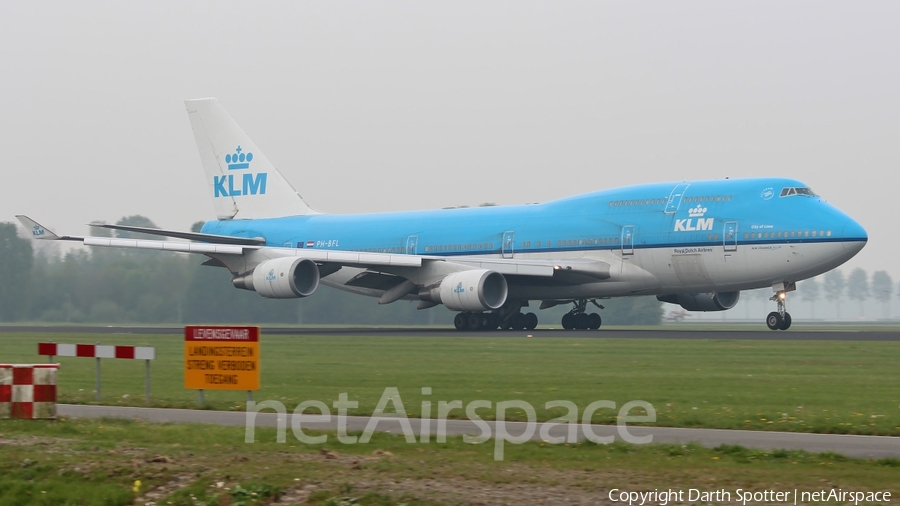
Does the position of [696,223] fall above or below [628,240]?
above

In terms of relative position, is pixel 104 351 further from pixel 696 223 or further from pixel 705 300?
pixel 705 300

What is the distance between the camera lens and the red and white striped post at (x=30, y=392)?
14.5 m

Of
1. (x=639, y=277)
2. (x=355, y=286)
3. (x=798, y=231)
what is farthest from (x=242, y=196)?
(x=798, y=231)

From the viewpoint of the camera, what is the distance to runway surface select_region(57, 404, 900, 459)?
12.1 m

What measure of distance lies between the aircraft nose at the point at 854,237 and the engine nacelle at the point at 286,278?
56.6 feet

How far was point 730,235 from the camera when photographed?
36375 mm

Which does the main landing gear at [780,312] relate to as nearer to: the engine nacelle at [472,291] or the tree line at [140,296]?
the engine nacelle at [472,291]

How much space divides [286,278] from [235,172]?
13.1 meters

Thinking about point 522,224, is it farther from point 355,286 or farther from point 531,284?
point 355,286

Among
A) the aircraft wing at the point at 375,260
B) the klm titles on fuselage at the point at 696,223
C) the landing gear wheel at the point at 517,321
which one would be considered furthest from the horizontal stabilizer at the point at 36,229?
the klm titles on fuselage at the point at 696,223

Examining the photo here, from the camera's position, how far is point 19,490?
11141mm

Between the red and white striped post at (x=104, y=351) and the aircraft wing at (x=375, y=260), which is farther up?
the aircraft wing at (x=375, y=260)

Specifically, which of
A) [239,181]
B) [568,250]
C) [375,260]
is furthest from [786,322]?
[239,181]

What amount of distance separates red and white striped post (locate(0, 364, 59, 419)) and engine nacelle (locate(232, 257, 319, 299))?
2422cm
